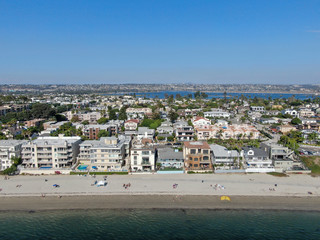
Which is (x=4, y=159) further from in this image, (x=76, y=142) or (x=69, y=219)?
(x=69, y=219)

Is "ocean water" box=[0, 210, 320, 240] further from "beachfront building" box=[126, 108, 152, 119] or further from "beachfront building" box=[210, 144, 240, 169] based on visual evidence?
"beachfront building" box=[126, 108, 152, 119]

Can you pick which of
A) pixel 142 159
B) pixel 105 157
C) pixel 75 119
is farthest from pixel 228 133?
pixel 75 119

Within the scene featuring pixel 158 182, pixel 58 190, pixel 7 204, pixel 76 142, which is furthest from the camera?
pixel 76 142

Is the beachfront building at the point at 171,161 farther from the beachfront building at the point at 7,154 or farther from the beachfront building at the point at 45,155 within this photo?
the beachfront building at the point at 7,154

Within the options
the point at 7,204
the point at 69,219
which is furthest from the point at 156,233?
the point at 7,204

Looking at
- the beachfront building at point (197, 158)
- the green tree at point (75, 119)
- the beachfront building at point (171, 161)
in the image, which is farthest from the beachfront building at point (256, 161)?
the green tree at point (75, 119)

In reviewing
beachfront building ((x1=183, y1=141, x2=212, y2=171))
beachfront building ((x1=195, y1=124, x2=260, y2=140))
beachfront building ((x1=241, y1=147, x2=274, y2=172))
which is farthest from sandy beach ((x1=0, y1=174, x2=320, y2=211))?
beachfront building ((x1=195, y1=124, x2=260, y2=140))

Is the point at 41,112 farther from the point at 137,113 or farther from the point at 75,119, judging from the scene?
the point at 137,113
